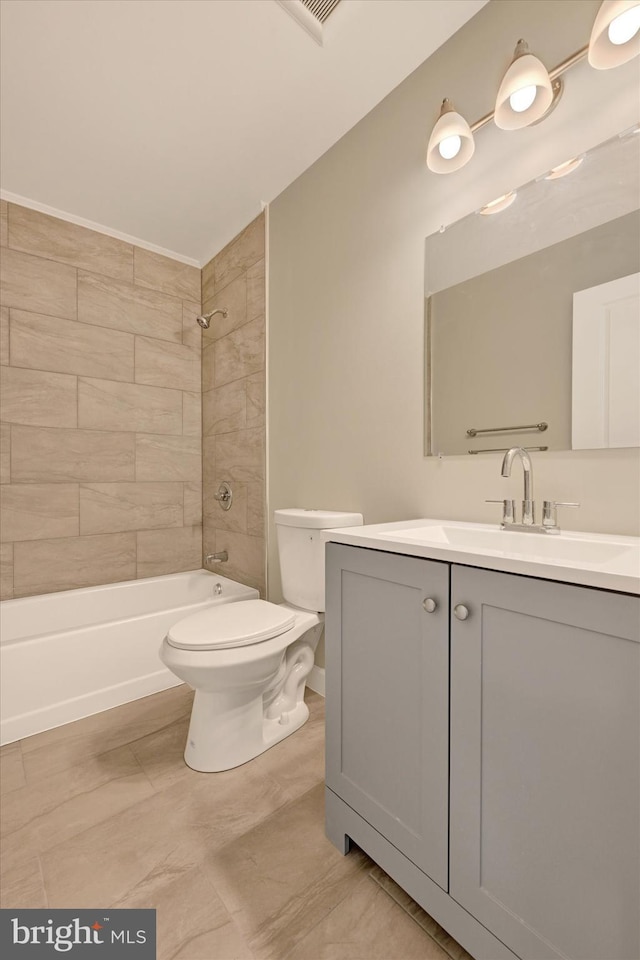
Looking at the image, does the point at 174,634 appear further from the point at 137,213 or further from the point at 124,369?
the point at 137,213

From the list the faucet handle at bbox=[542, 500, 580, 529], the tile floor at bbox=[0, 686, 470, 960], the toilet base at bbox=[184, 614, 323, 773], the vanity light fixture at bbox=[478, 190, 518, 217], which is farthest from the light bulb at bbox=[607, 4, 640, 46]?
the tile floor at bbox=[0, 686, 470, 960]

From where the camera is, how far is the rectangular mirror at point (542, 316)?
1091 mm

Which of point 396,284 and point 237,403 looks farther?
point 237,403

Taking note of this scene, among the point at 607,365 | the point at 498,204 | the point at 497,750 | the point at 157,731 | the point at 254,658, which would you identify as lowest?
the point at 157,731

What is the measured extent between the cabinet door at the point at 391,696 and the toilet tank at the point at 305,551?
59 cm

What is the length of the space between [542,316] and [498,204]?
1.30 feet

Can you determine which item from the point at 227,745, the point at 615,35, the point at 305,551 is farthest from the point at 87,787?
the point at 615,35

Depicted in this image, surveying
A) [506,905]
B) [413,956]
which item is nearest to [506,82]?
[506,905]

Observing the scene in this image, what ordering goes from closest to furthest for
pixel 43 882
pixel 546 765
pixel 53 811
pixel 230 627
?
pixel 546 765
pixel 43 882
pixel 53 811
pixel 230 627

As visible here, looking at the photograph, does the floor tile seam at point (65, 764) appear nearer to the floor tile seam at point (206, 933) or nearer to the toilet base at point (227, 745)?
the toilet base at point (227, 745)

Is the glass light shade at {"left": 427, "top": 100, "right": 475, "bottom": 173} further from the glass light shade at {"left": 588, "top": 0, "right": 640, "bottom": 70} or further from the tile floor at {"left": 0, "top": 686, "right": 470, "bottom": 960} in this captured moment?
the tile floor at {"left": 0, "top": 686, "right": 470, "bottom": 960}

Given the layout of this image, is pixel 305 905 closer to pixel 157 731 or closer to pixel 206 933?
pixel 206 933

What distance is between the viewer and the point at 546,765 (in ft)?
2.33
